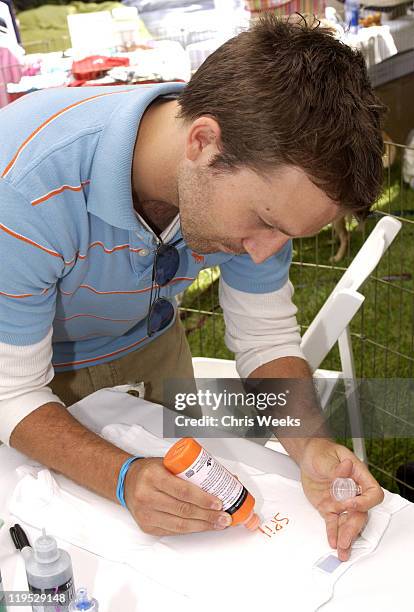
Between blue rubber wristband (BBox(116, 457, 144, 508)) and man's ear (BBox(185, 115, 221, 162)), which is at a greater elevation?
man's ear (BBox(185, 115, 221, 162))

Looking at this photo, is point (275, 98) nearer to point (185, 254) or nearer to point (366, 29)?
point (185, 254)

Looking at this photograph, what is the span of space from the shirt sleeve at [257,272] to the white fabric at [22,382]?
40 centimetres

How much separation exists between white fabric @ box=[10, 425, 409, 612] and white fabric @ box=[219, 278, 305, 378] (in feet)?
0.92

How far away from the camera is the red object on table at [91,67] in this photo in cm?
320

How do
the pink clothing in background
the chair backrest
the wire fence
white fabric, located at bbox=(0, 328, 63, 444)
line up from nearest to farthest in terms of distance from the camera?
white fabric, located at bbox=(0, 328, 63, 444) → the chair backrest → the wire fence → the pink clothing in background

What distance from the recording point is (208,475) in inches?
45.0

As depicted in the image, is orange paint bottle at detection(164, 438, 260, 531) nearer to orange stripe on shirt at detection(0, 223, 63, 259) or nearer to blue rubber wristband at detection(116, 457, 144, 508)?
blue rubber wristband at detection(116, 457, 144, 508)

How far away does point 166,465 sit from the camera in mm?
1171

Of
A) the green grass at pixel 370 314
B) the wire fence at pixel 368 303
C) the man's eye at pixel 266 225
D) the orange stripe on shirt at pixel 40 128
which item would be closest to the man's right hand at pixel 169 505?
the man's eye at pixel 266 225

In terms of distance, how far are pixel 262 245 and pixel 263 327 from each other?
35 cm

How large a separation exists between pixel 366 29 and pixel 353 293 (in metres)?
2.85

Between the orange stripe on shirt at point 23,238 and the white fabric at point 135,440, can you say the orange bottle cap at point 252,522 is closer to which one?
the white fabric at point 135,440

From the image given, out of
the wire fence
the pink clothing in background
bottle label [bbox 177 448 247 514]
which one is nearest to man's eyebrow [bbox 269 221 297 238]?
bottle label [bbox 177 448 247 514]

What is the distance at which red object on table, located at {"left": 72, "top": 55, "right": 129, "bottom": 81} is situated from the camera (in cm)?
320
